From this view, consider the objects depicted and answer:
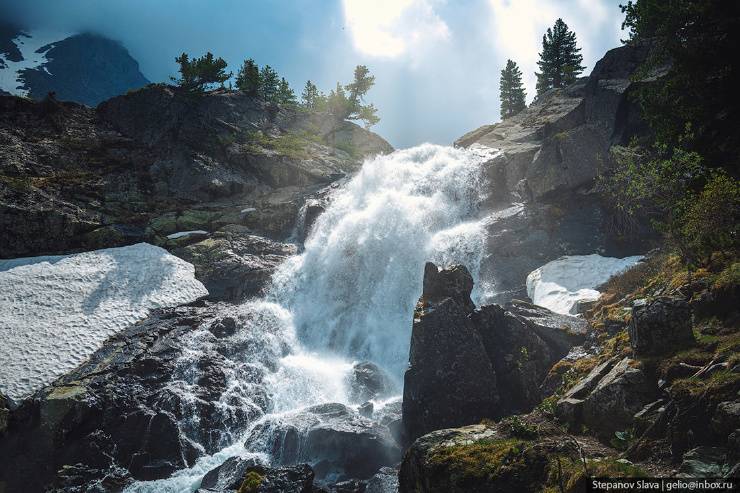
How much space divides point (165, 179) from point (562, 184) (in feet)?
121

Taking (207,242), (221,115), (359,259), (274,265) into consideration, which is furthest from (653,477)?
(221,115)

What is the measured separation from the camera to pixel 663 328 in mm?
10867

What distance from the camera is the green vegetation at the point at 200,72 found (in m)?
54.2

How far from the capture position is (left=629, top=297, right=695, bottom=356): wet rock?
10664mm

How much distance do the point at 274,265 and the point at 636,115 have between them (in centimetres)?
3060

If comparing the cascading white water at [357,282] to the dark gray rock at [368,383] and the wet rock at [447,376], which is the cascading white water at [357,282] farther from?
the wet rock at [447,376]

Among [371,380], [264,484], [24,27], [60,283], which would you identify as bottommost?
[264,484]

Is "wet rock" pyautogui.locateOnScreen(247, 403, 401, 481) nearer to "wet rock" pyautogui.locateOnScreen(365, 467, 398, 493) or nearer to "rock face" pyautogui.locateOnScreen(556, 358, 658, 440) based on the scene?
"wet rock" pyautogui.locateOnScreen(365, 467, 398, 493)

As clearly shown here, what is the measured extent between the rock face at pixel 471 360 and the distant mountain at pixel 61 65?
205m

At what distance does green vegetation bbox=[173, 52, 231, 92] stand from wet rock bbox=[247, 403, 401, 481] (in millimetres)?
49770

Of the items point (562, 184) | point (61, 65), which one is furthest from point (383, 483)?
point (61, 65)

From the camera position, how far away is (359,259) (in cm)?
3150

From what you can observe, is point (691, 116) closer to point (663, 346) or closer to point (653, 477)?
point (663, 346)

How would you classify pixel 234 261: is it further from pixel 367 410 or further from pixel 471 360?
pixel 471 360
